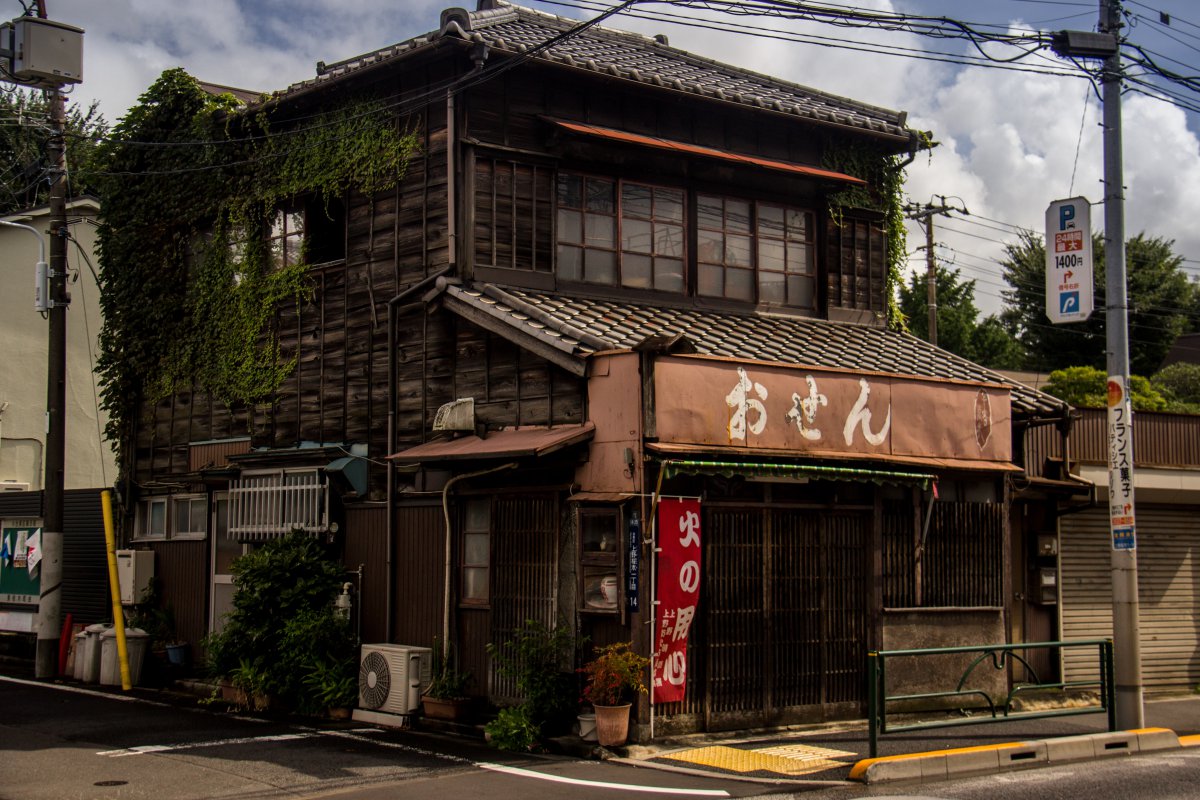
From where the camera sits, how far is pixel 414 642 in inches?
635

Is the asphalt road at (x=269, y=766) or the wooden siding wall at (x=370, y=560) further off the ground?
the wooden siding wall at (x=370, y=560)

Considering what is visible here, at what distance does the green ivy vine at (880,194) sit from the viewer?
19.0m

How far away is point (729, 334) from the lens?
634 inches

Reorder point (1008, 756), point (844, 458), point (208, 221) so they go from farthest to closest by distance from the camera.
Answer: point (208, 221)
point (844, 458)
point (1008, 756)

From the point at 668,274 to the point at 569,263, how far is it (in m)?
1.49

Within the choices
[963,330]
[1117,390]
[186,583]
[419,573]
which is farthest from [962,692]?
[963,330]

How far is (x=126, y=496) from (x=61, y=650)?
8.89 feet

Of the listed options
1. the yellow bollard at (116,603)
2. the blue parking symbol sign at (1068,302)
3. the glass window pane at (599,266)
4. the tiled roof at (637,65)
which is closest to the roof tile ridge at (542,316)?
the glass window pane at (599,266)

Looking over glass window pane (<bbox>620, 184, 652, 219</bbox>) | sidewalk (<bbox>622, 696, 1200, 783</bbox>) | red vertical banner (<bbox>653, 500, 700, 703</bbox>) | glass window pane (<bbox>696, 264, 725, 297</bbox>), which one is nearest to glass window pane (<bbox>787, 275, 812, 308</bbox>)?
glass window pane (<bbox>696, 264, 725, 297</bbox>)

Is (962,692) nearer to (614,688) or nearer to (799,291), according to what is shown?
(614,688)

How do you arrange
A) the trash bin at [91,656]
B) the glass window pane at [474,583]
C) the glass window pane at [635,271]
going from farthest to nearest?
the trash bin at [91,656] < the glass window pane at [635,271] < the glass window pane at [474,583]

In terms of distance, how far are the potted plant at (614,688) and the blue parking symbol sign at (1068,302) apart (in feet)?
20.5

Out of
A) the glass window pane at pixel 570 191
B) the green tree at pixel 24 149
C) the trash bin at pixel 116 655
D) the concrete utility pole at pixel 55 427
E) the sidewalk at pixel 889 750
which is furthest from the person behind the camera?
the green tree at pixel 24 149

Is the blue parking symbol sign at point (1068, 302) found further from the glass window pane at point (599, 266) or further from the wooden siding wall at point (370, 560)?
the wooden siding wall at point (370, 560)
